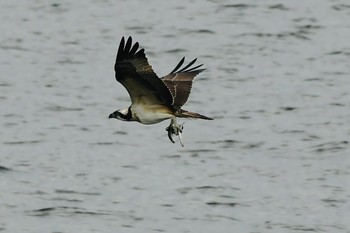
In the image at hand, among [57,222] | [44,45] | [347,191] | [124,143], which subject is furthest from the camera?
[44,45]

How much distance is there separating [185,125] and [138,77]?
8.05 meters

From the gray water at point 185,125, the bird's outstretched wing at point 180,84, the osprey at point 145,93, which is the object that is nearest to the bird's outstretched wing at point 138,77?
the osprey at point 145,93

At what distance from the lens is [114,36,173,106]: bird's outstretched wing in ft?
41.4

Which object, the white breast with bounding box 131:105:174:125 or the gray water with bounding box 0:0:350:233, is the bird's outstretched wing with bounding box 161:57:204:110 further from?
the gray water with bounding box 0:0:350:233

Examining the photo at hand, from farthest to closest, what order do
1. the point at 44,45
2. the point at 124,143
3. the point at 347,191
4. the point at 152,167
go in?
the point at 44,45 → the point at 124,143 → the point at 152,167 → the point at 347,191

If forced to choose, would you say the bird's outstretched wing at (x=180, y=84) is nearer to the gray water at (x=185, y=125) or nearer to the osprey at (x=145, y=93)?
the osprey at (x=145, y=93)

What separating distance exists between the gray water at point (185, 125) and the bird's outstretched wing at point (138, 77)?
3.19 meters

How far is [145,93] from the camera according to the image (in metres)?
13.3

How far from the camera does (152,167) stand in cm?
1895

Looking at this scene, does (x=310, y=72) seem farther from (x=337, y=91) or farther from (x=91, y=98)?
(x=91, y=98)

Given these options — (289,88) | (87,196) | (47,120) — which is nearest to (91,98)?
(47,120)

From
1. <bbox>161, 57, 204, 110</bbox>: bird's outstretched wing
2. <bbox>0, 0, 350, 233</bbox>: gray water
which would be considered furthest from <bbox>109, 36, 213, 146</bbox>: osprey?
<bbox>0, 0, 350, 233</bbox>: gray water

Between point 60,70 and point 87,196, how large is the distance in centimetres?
680

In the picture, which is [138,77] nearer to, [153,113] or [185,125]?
[153,113]
